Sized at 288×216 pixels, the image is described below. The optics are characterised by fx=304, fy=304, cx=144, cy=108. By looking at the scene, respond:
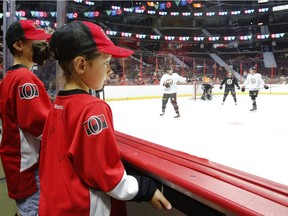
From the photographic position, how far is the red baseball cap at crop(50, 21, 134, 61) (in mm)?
623

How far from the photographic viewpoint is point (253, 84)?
5551 millimetres

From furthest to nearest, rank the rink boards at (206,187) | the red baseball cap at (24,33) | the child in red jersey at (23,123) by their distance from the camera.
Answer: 1. the red baseball cap at (24,33)
2. the child in red jersey at (23,123)
3. the rink boards at (206,187)

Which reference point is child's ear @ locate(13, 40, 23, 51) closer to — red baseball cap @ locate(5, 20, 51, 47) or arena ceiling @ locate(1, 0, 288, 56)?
red baseball cap @ locate(5, 20, 51, 47)

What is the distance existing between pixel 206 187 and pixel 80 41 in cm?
39

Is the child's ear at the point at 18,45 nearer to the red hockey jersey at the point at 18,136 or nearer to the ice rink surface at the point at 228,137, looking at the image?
the red hockey jersey at the point at 18,136

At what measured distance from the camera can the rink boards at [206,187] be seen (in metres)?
0.54

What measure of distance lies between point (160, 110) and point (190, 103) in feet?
3.06

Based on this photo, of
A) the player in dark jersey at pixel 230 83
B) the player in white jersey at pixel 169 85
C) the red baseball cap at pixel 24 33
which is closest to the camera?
the red baseball cap at pixel 24 33

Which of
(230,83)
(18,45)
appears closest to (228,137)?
(18,45)

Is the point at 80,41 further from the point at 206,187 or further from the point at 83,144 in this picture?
the point at 206,187

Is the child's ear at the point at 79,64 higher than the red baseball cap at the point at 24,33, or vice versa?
the red baseball cap at the point at 24,33

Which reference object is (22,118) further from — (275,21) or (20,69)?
(275,21)

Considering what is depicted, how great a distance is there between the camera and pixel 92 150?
561 millimetres

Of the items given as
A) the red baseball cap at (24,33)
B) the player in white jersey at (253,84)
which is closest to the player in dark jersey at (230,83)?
the player in white jersey at (253,84)
